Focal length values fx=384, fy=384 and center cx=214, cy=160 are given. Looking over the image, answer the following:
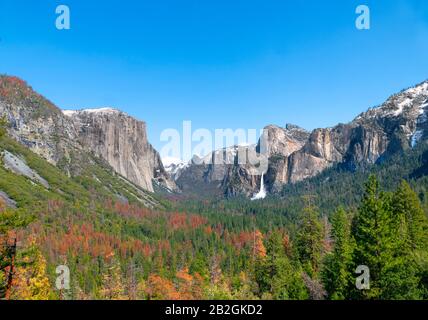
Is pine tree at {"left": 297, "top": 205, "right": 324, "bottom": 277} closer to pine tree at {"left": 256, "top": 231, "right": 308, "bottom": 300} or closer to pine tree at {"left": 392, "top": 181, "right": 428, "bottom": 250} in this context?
pine tree at {"left": 256, "top": 231, "right": 308, "bottom": 300}

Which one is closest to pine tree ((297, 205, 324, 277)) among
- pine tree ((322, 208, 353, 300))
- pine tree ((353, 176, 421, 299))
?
pine tree ((322, 208, 353, 300))

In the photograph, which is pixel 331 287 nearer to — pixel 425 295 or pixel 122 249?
pixel 425 295

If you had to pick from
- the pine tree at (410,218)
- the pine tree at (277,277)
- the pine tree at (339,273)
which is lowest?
the pine tree at (277,277)

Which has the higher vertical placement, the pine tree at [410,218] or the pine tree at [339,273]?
the pine tree at [410,218]

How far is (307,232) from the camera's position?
2381 inches

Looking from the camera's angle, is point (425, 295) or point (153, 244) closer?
point (425, 295)

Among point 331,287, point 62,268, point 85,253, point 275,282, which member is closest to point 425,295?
point 331,287

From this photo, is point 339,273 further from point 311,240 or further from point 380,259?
point 311,240

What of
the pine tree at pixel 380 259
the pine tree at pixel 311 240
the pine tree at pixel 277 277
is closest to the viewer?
the pine tree at pixel 380 259

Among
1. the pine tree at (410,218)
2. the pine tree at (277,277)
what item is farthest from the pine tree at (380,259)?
the pine tree at (277,277)

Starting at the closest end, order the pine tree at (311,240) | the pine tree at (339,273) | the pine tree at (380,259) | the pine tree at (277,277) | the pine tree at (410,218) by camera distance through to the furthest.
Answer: the pine tree at (380,259) → the pine tree at (339,273) → the pine tree at (277,277) → the pine tree at (410,218) → the pine tree at (311,240)

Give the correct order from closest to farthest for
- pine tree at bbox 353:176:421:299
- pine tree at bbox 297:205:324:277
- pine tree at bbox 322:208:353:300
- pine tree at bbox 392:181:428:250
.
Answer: pine tree at bbox 353:176:421:299, pine tree at bbox 322:208:353:300, pine tree at bbox 392:181:428:250, pine tree at bbox 297:205:324:277

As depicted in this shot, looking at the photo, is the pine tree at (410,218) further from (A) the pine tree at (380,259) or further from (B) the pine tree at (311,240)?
(B) the pine tree at (311,240)

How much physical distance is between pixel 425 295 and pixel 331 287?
29.7 feet
